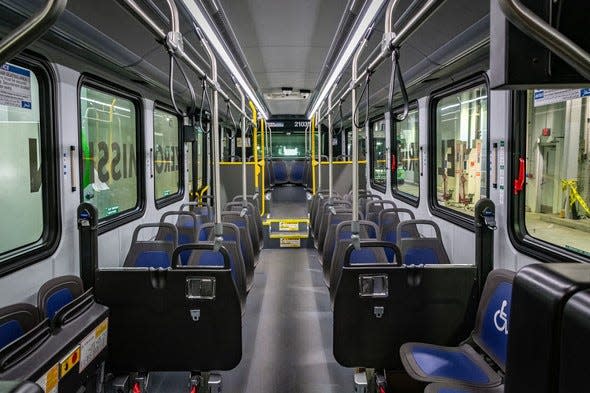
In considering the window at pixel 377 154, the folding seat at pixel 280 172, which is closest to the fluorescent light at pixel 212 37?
the window at pixel 377 154

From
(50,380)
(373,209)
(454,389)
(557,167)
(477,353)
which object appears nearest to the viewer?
(50,380)

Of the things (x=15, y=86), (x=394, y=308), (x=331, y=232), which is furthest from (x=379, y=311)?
(x=15, y=86)

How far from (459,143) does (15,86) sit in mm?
6102

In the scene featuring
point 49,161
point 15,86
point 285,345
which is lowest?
point 285,345

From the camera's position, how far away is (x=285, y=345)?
379 centimetres

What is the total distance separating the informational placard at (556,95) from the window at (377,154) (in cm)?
520

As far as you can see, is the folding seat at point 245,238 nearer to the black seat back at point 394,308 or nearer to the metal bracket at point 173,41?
the black seat back at point 394,308

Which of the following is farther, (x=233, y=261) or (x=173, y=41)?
(x=233, y=261)

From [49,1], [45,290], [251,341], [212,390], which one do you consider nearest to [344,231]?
[251,341]

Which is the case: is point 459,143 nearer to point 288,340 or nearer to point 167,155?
point 167,155

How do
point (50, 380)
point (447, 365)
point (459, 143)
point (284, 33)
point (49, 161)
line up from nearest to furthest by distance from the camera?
point (50, 380) → point (447, 365) → point (49, 161) → point (284, 33) → point (459, 143)

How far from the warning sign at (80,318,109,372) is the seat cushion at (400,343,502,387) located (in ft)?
5.07

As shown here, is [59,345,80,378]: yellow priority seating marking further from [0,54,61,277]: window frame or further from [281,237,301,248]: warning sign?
[281,237,301,248]: warning sign

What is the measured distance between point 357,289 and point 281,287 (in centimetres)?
303
